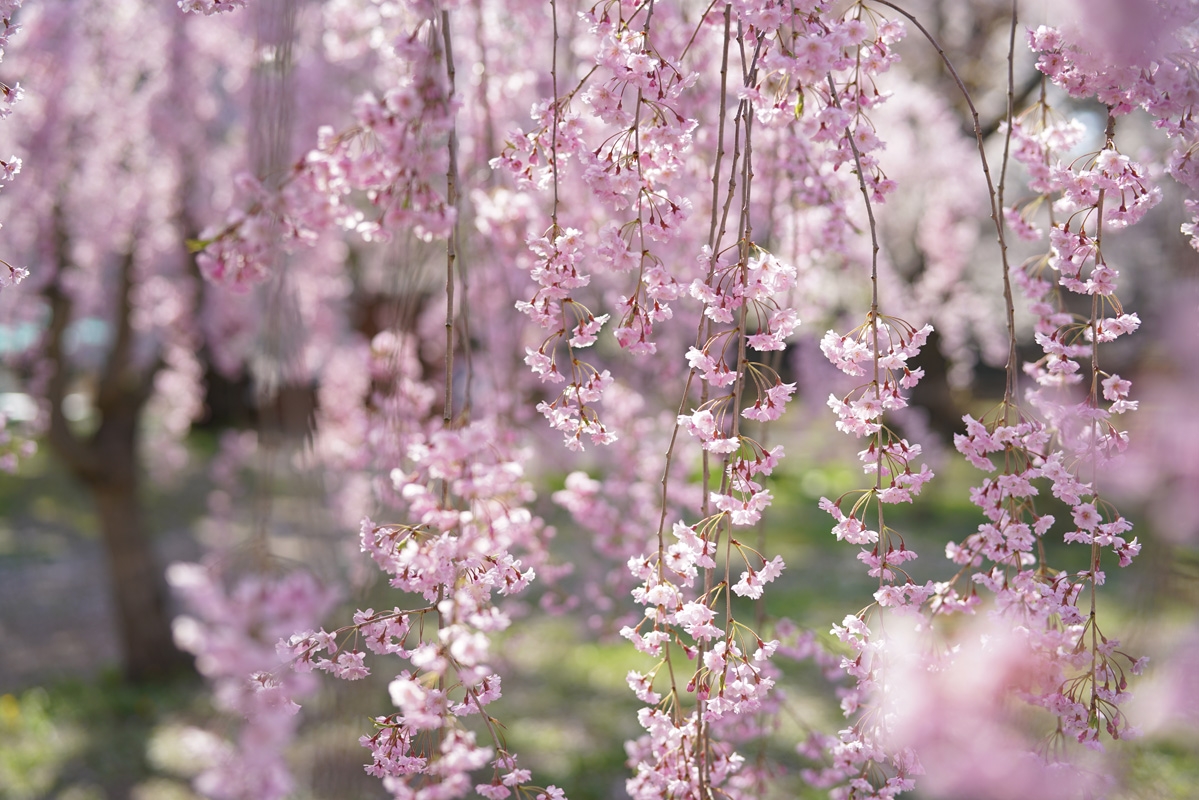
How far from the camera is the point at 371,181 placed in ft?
3.48

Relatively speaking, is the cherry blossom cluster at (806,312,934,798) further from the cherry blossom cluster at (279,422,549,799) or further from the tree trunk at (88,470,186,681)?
the tree trunk at (88,470,186,681)

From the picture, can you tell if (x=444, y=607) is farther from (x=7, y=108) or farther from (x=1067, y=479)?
(x=7, y=108)

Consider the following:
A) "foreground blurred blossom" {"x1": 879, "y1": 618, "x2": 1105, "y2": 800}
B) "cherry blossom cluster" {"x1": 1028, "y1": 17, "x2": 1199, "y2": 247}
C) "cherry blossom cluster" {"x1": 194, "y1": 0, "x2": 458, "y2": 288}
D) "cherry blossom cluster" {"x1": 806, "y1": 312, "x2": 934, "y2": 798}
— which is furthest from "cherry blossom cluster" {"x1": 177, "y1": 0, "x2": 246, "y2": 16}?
"foreground blurred blossom" {"x1": 879, "y1": 618, "x2": 1105, "y2": 800}

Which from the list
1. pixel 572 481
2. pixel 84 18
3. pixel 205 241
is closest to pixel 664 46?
pixel 572 481

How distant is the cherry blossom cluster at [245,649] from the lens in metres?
0.69

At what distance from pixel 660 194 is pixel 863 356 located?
0.37m

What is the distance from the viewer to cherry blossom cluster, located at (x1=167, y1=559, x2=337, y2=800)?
69 centimetres

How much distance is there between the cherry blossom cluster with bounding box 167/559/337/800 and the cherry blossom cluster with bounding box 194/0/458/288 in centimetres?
41

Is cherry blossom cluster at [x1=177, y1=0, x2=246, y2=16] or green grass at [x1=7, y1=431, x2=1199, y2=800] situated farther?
green grass at [x1=7, y1=431, x2=1199, y2=800]

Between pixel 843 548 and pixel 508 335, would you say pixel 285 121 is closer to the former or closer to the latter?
pixel 508 335

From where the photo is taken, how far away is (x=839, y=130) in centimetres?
121

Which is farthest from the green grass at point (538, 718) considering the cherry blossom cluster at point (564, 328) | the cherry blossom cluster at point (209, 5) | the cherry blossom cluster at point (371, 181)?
the cherry blossom cluster at point (209, 5)

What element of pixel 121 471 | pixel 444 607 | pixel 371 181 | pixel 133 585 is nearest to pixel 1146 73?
pixel 371 181

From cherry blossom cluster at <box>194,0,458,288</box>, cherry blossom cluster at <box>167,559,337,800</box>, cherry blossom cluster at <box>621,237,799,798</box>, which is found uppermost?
cherry blossom cluster at <box>194,0,458,288</box>
